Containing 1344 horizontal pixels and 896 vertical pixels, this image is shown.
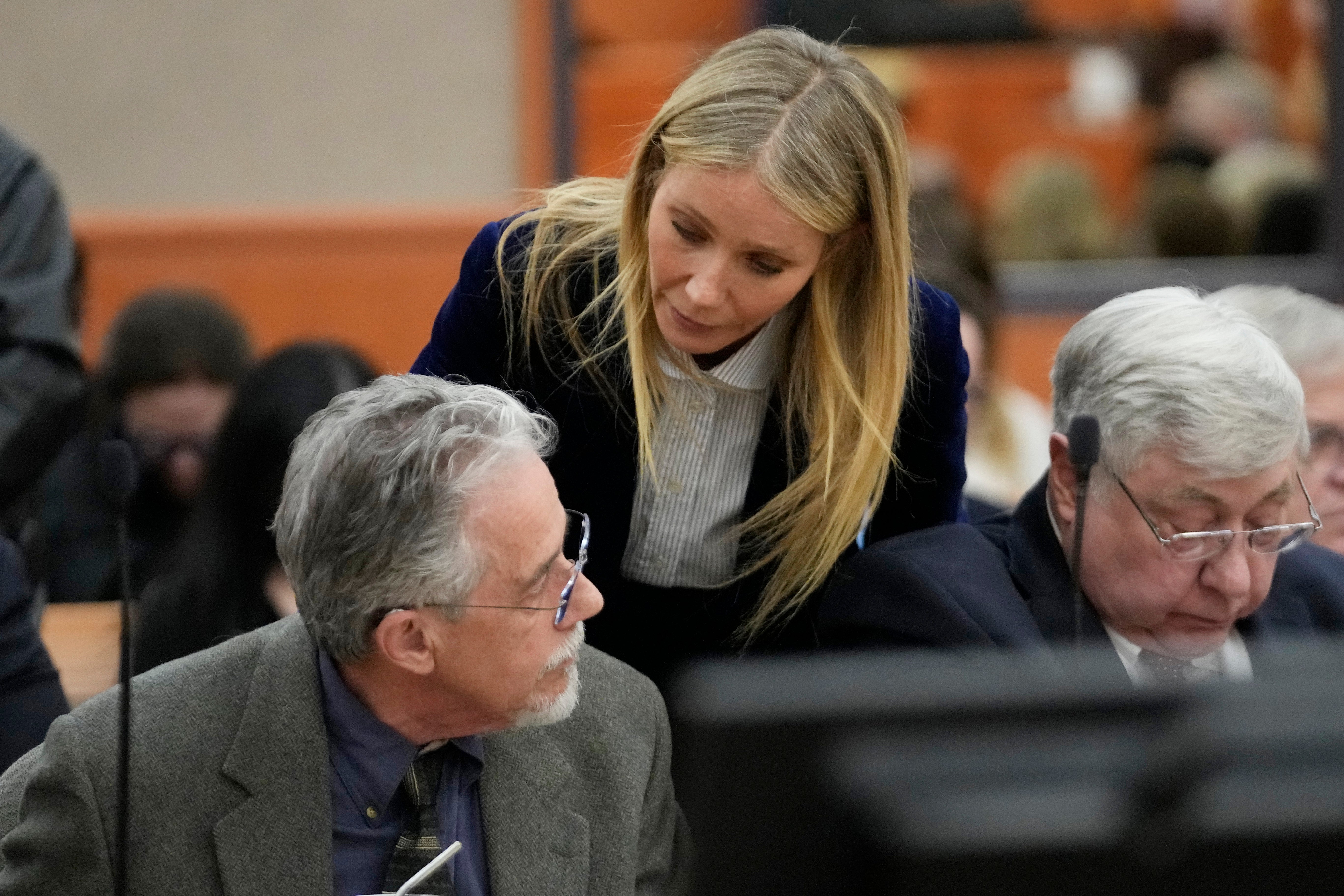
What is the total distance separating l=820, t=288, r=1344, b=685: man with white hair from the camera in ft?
6.48

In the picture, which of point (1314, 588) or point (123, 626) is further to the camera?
point (1314, 588)

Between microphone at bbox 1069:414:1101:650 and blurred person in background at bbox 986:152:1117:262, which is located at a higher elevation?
microphone at bbox 1069:414:1101:650

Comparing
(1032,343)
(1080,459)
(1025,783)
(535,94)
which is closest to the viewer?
(1025,783)

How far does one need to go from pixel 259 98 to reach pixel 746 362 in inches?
131

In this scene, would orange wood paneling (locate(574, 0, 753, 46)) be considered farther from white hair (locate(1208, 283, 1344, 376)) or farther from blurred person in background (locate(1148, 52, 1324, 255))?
white hair (locate(1208, 283, 1344, 376))

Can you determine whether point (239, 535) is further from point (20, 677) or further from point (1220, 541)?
point (1220, 541)

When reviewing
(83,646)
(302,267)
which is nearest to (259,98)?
(302,267)

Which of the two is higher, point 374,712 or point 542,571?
point 542,571

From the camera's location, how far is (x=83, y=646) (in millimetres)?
2635

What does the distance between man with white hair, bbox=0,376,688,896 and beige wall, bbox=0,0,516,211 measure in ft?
11.1

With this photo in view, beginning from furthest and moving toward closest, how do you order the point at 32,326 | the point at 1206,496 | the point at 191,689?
1. the point at 32,326
2. the point at 1206,496
3. the point at 191,689

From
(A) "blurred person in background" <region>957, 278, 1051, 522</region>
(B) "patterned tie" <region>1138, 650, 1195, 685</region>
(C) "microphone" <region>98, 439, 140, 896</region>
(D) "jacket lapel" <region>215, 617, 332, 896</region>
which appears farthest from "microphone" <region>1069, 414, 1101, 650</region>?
(A) "blurred person in background" <region>957, 278, 1051, 522</region>

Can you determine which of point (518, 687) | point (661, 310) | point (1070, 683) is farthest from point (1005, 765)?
point (661, 310)

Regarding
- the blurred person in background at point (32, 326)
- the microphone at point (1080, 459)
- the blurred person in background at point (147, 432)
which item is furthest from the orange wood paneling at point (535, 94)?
the microphone at point (1080, 459)
